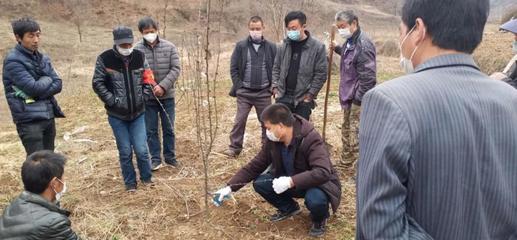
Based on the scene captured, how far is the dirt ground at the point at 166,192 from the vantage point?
133 inches

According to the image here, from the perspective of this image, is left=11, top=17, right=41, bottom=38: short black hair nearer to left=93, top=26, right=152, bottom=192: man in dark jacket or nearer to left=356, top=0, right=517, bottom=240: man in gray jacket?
left=93, top=26, right=152, bottom=192: man in dark jacket

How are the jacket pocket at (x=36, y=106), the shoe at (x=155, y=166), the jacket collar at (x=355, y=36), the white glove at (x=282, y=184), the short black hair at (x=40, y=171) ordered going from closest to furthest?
the short black hair at (x=40, y=171) → the white glove at (x=282, y=184) → the jacket pocket at (x=36, y=106) → the jacket collar at (x=355, y=36) → the shoe at (x=155, y=166)

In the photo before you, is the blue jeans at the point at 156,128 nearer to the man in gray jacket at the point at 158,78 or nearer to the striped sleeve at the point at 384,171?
the man in gray jacket at the point at 158,78

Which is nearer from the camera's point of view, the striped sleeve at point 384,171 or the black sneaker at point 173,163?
the striped sleeve at point 384,171

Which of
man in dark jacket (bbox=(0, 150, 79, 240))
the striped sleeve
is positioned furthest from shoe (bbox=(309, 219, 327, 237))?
the striped sleeve

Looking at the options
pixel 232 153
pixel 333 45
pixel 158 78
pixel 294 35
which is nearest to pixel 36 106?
pixel 158 78

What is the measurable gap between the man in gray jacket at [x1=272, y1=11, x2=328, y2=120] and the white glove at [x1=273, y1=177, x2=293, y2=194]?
159 centimetres

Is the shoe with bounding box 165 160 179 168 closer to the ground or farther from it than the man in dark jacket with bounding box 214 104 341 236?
closer to the ground

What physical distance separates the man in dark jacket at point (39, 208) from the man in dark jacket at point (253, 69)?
8.75ft

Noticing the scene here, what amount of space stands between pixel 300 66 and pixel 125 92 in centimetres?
170

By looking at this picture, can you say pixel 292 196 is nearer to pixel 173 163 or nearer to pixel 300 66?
pixel 300 66

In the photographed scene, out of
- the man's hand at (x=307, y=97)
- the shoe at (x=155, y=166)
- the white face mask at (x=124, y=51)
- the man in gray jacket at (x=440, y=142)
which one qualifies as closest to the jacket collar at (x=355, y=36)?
the man's hand at (x=307, y=97)

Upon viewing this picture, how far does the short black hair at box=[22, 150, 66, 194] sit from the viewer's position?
2.36 m

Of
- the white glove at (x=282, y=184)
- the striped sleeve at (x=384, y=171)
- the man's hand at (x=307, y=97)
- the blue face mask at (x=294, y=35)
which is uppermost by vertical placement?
the striped sleeve at (x=384, y=171)
